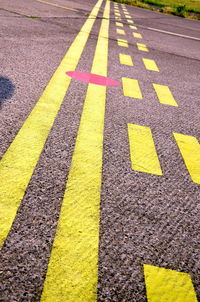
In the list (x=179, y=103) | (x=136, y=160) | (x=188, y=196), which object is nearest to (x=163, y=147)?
(x=136, y=160)

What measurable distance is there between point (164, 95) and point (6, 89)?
6.36ft

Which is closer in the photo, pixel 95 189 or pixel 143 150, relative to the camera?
pixel 95 189

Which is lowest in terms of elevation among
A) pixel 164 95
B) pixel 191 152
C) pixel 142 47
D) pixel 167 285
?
pixel 167 285

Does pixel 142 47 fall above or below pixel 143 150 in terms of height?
above

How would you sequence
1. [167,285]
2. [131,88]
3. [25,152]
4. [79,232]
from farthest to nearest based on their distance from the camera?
1. [131,88]
2. [25,152]
3. [79,232]
4. [167,285]

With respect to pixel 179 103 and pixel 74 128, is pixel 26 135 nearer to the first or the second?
pixel 74 128

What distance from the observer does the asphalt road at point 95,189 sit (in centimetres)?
137

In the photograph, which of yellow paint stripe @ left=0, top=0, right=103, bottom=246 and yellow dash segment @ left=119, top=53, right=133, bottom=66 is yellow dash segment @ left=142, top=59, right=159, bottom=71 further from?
yellow paint stripe @ left=0, top=0, right=103, bottom=246

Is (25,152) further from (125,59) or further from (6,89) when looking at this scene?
(125,59)

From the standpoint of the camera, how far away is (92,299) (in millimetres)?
1271

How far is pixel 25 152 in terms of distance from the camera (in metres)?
2.14

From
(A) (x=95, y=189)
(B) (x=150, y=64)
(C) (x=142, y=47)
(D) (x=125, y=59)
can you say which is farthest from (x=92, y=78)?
(C) (x=142, y=47)

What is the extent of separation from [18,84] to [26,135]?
1186 millimetres

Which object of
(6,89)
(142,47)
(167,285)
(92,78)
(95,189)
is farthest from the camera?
(142,47)
